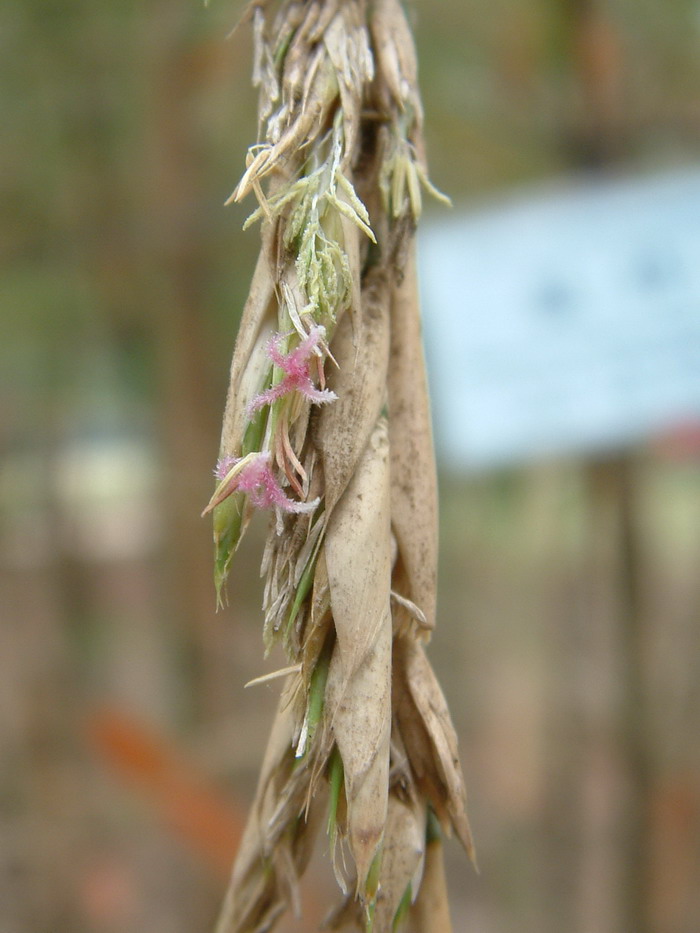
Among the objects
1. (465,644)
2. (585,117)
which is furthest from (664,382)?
(465,644)

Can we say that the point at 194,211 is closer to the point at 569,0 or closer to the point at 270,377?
the point at 569,0

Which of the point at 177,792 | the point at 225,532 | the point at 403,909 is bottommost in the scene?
the point at 177,792

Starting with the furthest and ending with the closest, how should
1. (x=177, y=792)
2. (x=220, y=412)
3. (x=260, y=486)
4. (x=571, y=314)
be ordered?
1. (x=220, y=412)
2. (x=177, y=792)
3. (x=571, y=314)
4. (x=260, y=486)

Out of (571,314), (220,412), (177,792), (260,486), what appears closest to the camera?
(260,486)

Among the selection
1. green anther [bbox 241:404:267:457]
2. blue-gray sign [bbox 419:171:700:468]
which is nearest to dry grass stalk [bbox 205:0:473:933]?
green anther [bbox 241:404:267:457]

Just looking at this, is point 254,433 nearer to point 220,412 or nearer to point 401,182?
point 401,182

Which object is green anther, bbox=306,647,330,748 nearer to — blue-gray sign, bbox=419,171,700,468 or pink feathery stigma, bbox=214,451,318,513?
pink feathery stigma, bbox=214,451,318,513

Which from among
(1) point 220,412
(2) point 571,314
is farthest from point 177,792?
(2) point 571,314
